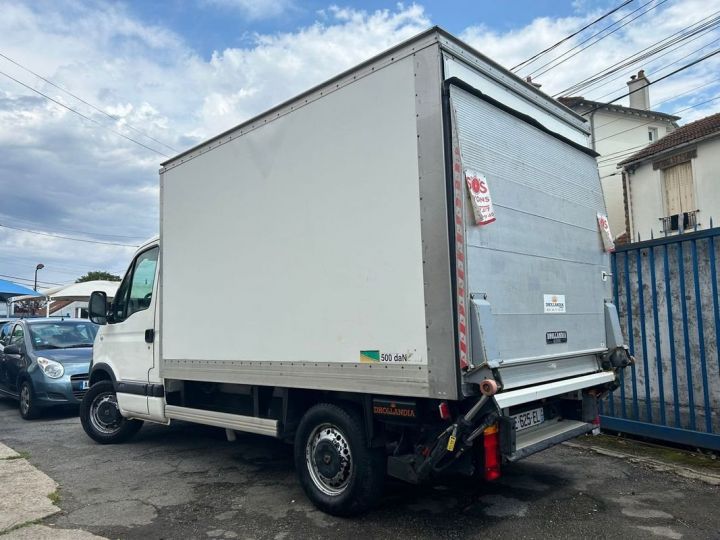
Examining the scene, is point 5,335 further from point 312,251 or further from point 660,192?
point 660,192

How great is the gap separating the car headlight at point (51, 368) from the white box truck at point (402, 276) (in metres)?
4.59

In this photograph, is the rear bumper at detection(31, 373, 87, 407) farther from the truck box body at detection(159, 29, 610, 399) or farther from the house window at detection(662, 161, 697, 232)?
the house window at detection(662, 161, 697, 232)

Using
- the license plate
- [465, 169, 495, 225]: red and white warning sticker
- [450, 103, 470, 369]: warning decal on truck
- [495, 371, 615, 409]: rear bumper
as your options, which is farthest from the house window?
[450, 103, 470, 369]: warning decal on truck

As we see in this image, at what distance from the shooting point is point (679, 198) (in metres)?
17.7

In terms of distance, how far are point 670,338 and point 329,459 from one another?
3.97 metres

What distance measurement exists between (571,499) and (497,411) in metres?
1.72

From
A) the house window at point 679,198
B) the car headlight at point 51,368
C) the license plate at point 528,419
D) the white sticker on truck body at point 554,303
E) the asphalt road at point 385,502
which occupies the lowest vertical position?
the asphalt road at point 385,502

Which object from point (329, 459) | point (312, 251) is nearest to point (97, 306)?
point (312, 251)

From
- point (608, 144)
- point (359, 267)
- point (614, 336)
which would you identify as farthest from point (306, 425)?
point (608, 144)

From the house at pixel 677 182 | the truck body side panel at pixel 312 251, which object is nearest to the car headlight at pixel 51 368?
the truck body side panel at pixel 312 251

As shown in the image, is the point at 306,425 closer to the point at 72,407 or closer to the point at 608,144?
the point at 72,407

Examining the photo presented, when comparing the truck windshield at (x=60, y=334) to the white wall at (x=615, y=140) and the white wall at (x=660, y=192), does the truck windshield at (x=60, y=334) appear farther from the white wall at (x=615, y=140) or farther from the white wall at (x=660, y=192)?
the white wall at (x=615, y=140)

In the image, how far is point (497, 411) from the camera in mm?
3486

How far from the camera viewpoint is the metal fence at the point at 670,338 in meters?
5.60
